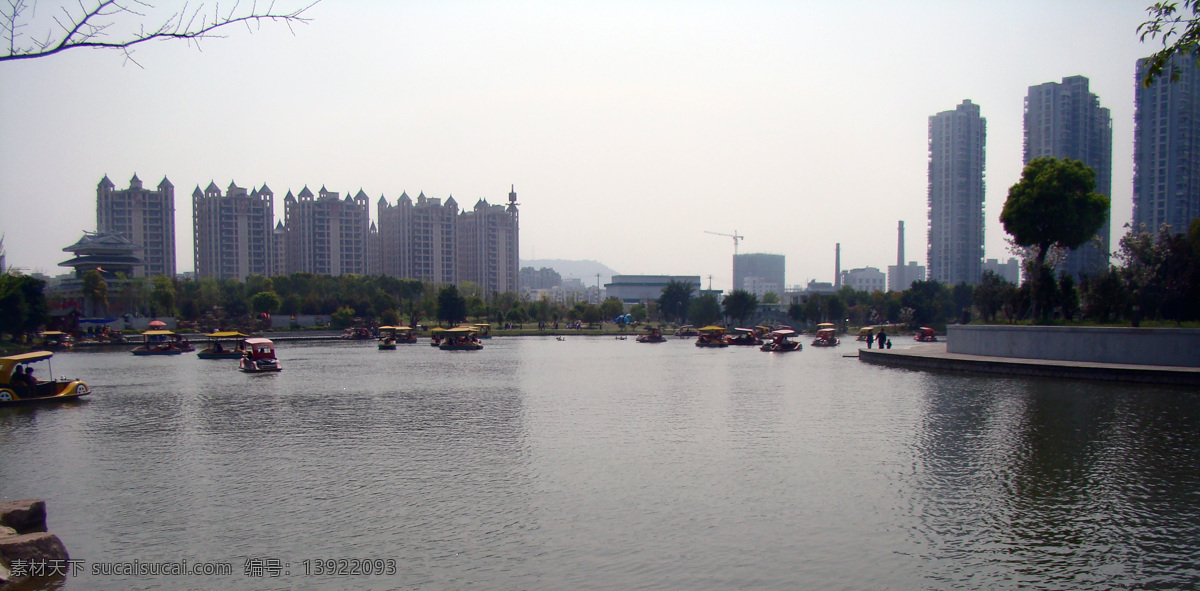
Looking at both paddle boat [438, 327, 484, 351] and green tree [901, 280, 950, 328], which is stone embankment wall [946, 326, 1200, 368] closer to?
paddle boat [438, 327, 484, 351]

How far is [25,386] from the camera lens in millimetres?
25516

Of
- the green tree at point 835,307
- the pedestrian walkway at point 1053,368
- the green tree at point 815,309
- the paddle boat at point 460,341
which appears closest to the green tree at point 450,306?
the paddle boat at point 460,341

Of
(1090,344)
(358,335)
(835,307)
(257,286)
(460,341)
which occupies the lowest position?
(358,335)

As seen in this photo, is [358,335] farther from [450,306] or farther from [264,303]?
[264,303]

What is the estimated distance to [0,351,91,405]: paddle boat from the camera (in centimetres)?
2508

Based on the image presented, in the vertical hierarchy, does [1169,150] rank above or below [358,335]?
above

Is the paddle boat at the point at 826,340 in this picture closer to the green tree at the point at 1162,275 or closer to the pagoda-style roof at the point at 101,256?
the green tree at the point at 1162,275

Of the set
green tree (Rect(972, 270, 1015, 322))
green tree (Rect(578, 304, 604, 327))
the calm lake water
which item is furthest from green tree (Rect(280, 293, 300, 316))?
green tree (Rect(972, 270, 1015, 322))

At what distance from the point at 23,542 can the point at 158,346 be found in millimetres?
63282

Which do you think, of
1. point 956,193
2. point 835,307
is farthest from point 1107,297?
point 956,193

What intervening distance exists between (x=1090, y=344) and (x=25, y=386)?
135ft

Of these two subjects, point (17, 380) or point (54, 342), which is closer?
point (17, 380)

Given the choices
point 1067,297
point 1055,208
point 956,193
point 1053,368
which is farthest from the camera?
point 956,193

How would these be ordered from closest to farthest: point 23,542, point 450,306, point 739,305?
point 23,542 → point 450,306 → point 739,305
